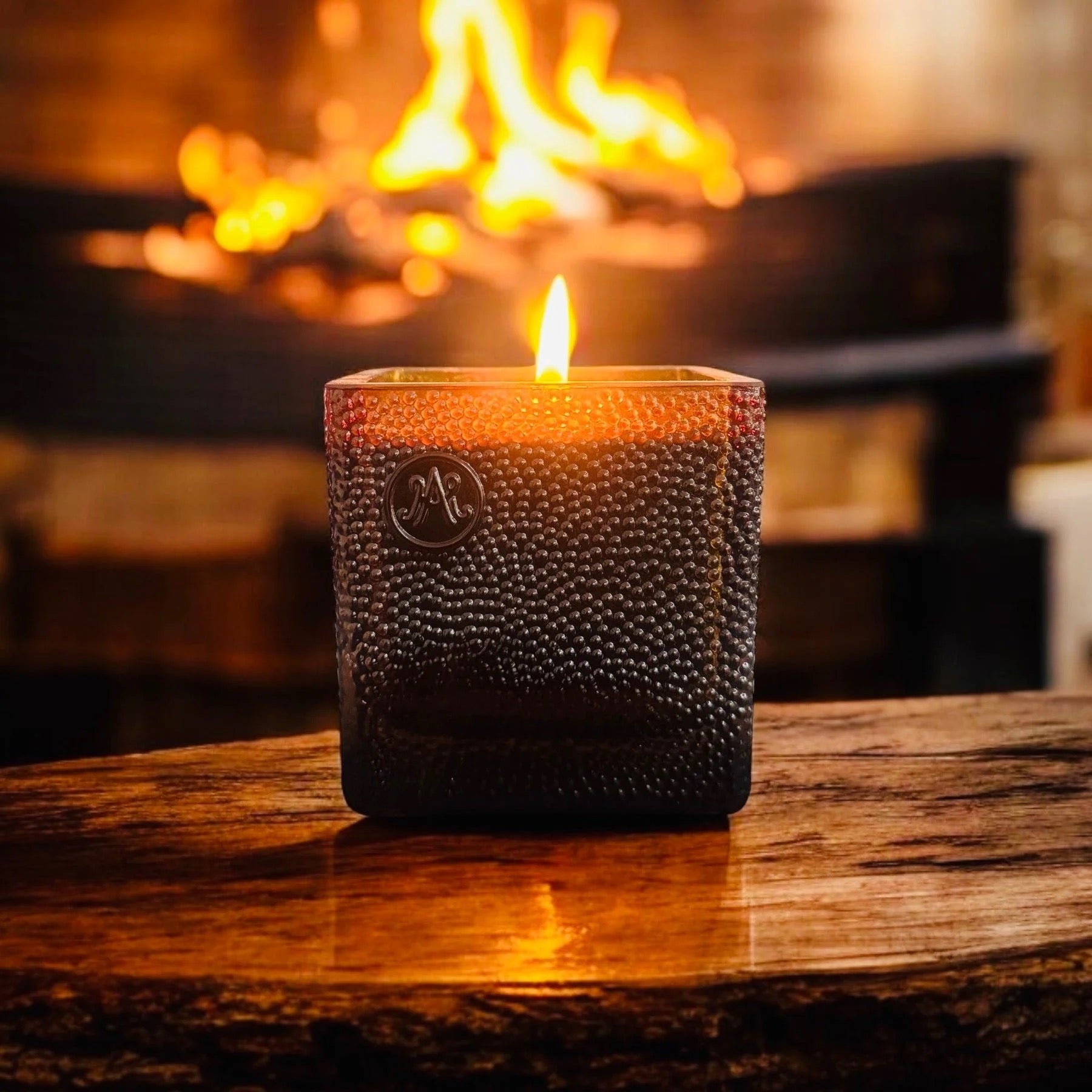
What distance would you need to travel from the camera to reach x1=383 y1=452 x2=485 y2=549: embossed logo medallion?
1.51ft

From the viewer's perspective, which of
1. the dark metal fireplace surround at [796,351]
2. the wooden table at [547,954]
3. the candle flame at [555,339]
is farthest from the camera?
the dark metal fireplace surround at [796,351]

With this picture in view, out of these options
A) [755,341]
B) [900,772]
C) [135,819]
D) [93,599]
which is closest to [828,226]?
[755,341]

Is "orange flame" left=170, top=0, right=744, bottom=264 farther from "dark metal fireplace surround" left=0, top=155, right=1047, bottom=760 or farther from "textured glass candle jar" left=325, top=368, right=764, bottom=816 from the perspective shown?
"textured glass candle jar" left=325, top=368, right=764, bottom=816

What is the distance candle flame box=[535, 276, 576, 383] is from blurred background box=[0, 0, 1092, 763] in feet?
3.32

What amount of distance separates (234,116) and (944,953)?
5.55 feet

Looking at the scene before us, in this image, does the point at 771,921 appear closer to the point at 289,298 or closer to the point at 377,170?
the point at 289,298

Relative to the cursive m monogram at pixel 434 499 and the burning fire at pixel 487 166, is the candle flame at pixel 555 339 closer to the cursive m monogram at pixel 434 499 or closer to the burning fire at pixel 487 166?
the cursive m monogram at pixel 434 499

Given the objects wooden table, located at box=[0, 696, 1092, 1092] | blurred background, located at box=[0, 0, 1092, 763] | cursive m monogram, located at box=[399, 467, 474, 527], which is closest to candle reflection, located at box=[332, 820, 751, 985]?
wooden table, located at box=[0, 696, 1092, 1092]

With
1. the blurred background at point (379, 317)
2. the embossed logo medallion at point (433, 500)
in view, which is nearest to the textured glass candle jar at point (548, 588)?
the embossed logo medallion at point (433, 500)

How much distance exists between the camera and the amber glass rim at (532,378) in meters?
0.46

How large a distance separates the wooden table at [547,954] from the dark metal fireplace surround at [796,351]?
1103 millimetres

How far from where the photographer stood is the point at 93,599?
1.60 metres

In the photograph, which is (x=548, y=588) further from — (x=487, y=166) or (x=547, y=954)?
(x=487, y=166)

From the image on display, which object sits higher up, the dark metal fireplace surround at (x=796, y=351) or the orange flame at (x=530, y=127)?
the orange flame at (x=530, y=127)
